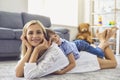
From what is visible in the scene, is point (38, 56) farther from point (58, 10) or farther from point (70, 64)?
point (58, 10)

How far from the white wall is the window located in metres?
0.20

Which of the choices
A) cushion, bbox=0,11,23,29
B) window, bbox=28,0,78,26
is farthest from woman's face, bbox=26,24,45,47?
window, bbox=28,0,78,26

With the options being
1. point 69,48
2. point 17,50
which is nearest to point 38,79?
point 69,48

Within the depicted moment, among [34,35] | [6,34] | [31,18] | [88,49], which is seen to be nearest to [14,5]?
[31,18]

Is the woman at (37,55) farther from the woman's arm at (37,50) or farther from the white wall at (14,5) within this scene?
the white wall at (14,5)

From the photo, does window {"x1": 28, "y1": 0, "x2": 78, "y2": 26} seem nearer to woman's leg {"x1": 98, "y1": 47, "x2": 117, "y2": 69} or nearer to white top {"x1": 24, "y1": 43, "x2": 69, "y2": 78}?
woman's leg {"x1": 98, "y1": 47, "x2": 117, "y2": 69}

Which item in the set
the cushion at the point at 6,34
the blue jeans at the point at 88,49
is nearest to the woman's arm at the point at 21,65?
the blue jeans at the point at 88,49

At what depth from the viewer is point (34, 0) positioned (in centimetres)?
435

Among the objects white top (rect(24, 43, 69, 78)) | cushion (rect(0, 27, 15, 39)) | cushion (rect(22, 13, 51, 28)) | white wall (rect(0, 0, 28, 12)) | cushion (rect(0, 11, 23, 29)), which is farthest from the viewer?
white wall (rect(0, 0, 28, 12))

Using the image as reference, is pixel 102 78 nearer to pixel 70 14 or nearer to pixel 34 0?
pixel 34 0

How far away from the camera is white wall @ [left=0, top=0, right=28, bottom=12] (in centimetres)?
387

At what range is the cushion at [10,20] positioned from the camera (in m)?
3.39

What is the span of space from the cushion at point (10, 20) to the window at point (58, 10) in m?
0.78

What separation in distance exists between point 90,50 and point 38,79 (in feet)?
2.46
